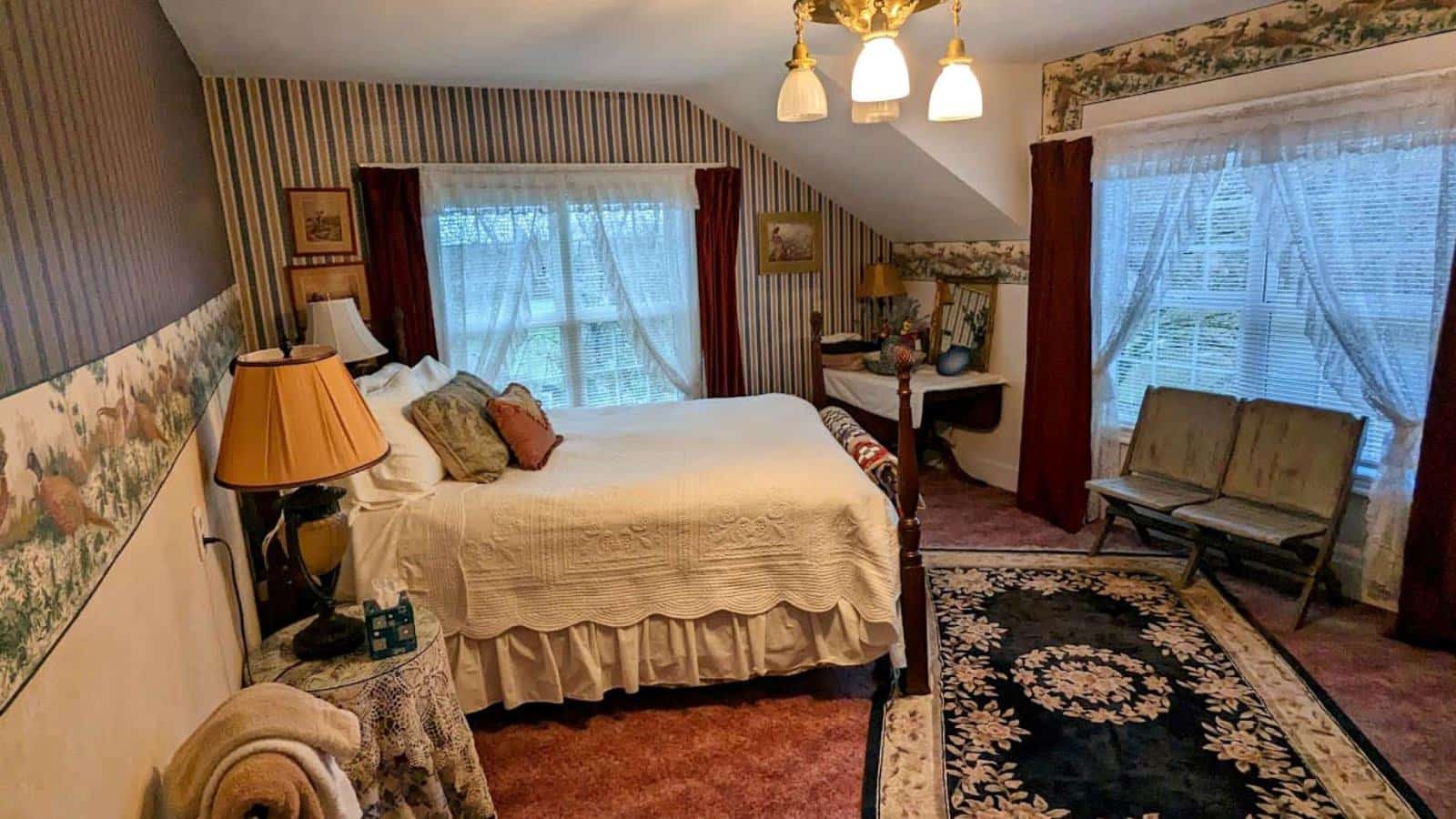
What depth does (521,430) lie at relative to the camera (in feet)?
9.44

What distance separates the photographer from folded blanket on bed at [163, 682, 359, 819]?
1174mm

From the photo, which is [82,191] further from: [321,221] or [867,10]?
[321,221]

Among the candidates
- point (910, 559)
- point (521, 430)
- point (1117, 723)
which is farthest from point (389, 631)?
point (1117, 723)

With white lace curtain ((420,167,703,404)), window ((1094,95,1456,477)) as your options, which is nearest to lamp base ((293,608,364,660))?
white lace curtain ((420,167,703,404))

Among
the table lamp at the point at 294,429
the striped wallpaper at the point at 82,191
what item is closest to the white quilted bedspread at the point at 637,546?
the table lamp at the point at 294,429

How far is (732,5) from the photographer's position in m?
2.80

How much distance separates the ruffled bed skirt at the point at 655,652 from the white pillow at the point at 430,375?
1.09 m

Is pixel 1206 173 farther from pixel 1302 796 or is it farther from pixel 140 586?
pixel 140 586

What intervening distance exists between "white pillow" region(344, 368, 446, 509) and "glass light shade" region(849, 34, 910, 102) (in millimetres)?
1673

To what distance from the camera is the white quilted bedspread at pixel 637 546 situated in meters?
2.46

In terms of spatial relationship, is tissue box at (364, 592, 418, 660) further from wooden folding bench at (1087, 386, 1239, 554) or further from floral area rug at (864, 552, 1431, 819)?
wooden folding bench at (1087, 386, 1239, 554)

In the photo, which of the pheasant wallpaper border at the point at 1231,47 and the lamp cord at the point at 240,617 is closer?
the lamp cord at the point at 240,617

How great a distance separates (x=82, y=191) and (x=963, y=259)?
14.1ft

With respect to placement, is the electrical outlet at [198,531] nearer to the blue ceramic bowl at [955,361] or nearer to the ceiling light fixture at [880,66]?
the ceiling light fixture at [880,66]
